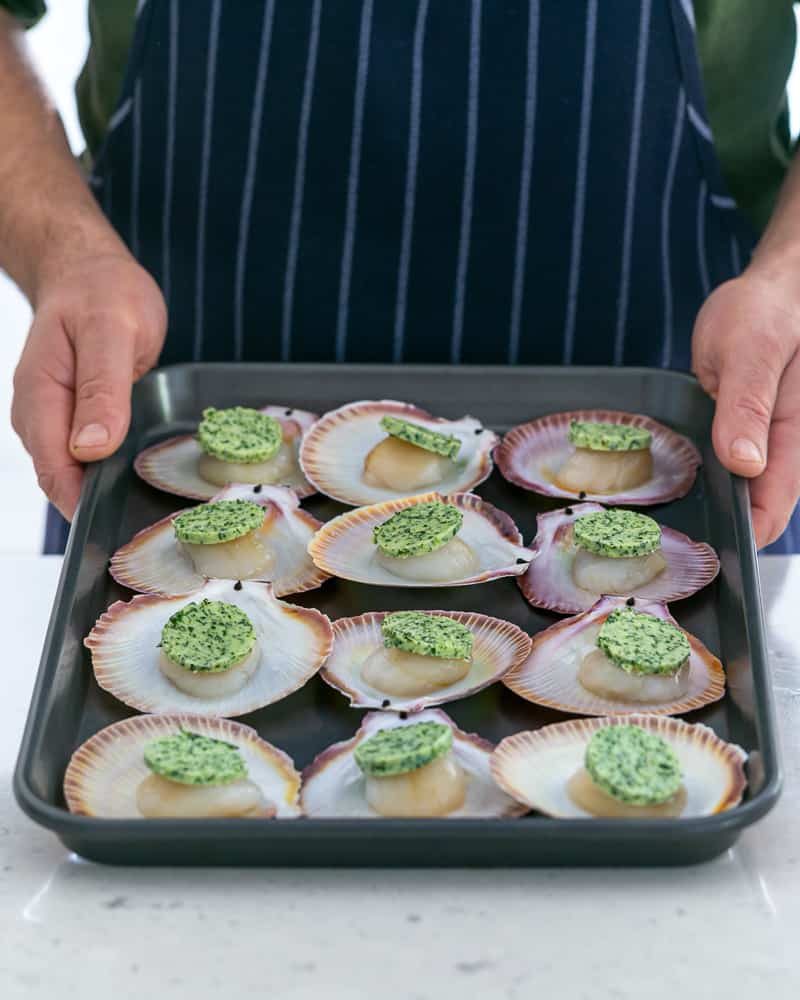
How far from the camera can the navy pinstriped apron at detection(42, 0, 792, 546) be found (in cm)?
164

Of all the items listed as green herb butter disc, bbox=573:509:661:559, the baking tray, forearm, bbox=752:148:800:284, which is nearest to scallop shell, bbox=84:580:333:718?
the baking tray

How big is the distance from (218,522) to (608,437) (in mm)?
410

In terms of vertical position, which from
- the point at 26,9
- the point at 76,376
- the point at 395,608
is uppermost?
the point at 26,9

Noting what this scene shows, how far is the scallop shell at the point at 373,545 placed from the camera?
4.49 ft

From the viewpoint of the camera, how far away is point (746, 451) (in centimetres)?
142

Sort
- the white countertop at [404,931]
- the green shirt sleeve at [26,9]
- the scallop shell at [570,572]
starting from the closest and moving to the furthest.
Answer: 1. the white countertop at [404,931]
2. the scallop shell at [570,572]
3. the green shirt sleeve at [26,9]

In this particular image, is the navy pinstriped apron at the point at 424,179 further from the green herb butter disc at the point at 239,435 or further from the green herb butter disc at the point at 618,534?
the green herb butter disc at the point at 618,534

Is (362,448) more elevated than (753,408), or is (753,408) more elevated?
(753,408)

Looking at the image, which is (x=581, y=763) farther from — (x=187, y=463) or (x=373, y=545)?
(x=187, y=463)

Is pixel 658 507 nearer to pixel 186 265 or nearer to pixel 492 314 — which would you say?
pixel 492 314

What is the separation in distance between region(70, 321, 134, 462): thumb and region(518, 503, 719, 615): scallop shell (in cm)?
43

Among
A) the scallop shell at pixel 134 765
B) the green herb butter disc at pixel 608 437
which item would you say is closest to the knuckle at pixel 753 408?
the green herb butter disc at pixel 608 437

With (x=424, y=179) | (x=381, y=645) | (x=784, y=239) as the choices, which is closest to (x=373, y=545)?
(x=381, y=645)

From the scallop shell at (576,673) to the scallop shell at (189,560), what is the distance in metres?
0.24
